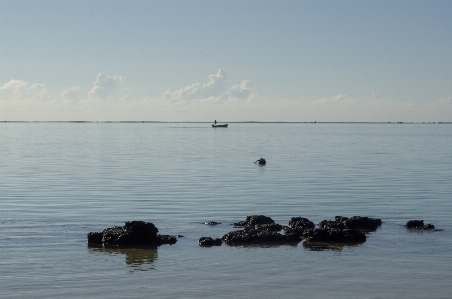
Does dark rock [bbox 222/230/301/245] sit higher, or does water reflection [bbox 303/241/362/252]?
dark rock [bbox 222/230/301/245]

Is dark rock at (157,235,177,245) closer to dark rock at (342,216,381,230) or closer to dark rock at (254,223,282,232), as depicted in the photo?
dark rock at (254,223,282,232)

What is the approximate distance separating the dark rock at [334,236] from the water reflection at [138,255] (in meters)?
6.16

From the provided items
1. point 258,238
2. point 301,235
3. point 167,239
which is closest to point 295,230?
point 301,235

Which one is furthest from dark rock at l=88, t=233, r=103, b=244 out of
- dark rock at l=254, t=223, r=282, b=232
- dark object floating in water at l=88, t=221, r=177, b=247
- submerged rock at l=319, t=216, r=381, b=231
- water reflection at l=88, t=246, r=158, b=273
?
submerged rock at l=319, t=216, r=381, b=231

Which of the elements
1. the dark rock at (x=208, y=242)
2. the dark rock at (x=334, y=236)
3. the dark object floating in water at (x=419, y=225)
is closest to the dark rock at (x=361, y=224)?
the dark object floating in water at (x=419, y=225)

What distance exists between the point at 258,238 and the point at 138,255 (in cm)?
477

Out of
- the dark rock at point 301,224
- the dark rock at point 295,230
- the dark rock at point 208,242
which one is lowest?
the dark rock at point 208,242

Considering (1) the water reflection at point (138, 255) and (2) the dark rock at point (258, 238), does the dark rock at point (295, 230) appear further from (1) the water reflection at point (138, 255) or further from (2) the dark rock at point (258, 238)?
(1) the water reflection at point (138, 255)

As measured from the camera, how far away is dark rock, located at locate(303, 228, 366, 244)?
81.3 ft

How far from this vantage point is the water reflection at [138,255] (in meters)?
20.9

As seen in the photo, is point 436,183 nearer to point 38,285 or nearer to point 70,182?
point 70,182

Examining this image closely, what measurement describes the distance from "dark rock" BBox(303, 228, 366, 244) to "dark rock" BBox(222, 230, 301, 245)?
25.3 inches

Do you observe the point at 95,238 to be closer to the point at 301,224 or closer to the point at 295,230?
the point at 295,230

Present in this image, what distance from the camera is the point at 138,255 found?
22531 millimetres
